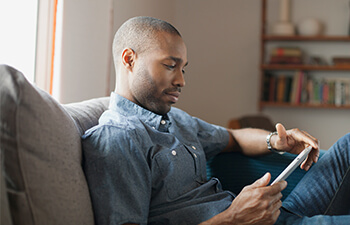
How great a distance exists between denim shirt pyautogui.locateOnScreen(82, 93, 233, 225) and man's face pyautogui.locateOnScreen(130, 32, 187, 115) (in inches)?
1.5

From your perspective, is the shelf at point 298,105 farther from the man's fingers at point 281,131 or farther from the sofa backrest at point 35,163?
the sofa backrest at point 35,163

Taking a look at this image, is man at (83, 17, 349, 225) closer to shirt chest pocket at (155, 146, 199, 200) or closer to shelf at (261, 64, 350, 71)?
shirt chest pocket at (155, 146, 199, 200)

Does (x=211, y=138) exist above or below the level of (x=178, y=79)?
below

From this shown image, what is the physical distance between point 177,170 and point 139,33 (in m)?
0.45

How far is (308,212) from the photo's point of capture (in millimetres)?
1310

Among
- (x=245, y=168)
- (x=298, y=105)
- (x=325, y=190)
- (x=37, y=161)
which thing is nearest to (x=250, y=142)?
(x=245, y=168)

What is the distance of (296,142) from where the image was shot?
144 centimetres

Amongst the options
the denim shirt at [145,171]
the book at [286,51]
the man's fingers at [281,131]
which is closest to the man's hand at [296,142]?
the man's fingers at [281,131]

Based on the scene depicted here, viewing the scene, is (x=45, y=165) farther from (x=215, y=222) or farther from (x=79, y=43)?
(x=79, y=43)

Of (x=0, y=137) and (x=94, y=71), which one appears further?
(x=94, y=71)

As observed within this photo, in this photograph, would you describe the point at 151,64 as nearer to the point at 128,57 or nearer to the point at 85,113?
the point at 128,57

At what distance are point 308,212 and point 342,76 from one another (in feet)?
9.56

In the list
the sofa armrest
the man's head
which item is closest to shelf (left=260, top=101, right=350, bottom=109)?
the sofa armrest

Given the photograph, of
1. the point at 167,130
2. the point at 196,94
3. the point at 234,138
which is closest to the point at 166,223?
the point at 167,130
